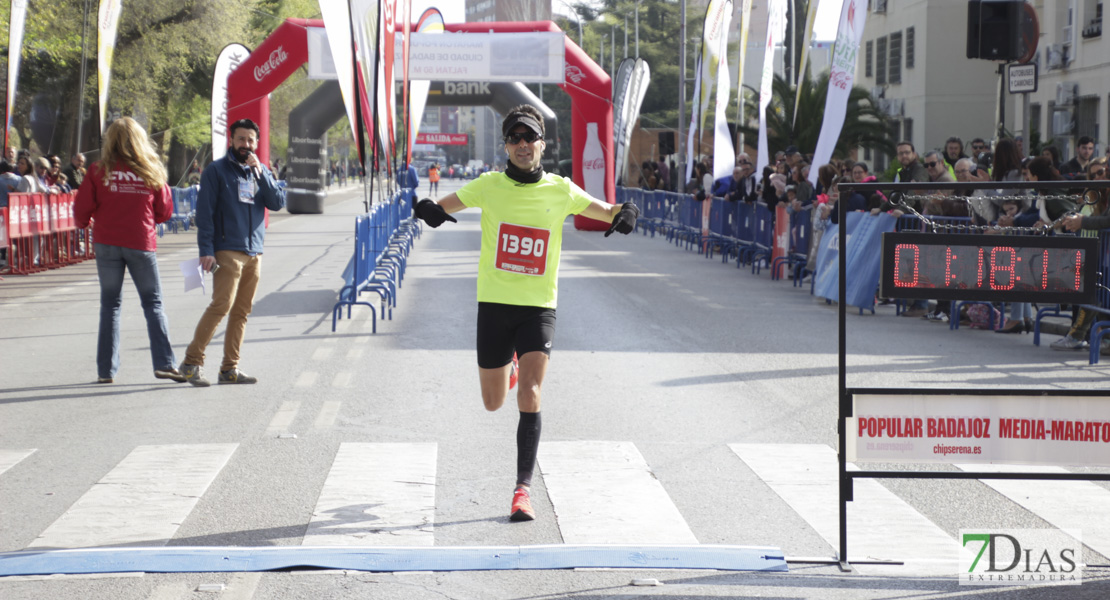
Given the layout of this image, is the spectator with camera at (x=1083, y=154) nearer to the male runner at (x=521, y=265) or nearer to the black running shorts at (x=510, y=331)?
the male runner at (x=521, y=265)

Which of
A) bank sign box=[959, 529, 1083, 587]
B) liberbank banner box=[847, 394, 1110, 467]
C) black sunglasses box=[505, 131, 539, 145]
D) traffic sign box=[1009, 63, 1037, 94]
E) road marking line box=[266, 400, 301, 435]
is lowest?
road marking line box=[266, 400, 301, 435]

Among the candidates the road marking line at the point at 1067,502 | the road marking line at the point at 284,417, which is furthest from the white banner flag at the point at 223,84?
the road marking line at the point at 1067,502

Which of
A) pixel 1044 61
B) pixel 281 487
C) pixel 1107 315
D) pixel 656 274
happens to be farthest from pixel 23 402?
pixel 1044 61

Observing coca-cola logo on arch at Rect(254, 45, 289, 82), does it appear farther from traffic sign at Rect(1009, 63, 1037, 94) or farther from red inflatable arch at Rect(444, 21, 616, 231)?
traffic sign at Rect(1009, 63, 1037, 94)

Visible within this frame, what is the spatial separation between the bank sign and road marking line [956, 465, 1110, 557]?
0.34ft

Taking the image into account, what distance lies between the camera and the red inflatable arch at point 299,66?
28.1 meters

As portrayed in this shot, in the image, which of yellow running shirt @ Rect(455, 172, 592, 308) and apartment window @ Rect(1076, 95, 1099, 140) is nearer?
yellow running shirt @ Rect(455, 172, 592, 308)

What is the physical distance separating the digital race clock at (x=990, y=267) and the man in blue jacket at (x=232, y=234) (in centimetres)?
547

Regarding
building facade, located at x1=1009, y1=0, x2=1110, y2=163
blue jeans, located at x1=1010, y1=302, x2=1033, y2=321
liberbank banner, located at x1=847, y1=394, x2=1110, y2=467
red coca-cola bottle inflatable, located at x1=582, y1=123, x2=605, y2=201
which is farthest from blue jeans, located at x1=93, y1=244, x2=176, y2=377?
building facade, located at x1=1009, y1=0, x2=1110, y2=163

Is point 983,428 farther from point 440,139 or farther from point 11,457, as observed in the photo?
point 440,139

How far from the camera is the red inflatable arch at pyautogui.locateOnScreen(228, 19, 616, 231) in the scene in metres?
28.1

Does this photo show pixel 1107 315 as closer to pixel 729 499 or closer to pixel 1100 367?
pixel 1100 367

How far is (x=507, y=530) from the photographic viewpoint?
227 inches

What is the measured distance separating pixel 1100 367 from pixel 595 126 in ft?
65.0
